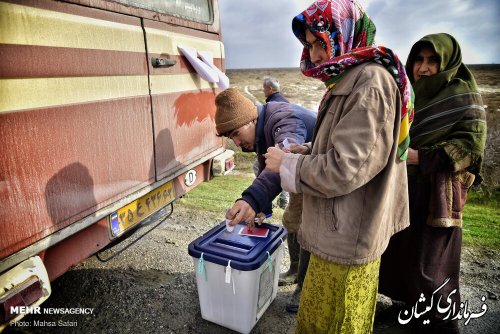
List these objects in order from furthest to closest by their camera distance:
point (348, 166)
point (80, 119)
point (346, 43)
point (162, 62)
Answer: point (162, 62), point (80, 119), point (346, 43), point (348, 166)

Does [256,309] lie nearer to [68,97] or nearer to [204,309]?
[204,309]

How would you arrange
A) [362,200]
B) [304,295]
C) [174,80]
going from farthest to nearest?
[174,80] → [304,295] → [362,200]

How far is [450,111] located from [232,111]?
1498 mm

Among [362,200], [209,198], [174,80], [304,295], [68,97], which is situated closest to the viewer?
[362,200]

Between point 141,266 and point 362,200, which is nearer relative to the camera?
point 362,200

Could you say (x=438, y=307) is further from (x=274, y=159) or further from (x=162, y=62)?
(x=162, y=62)

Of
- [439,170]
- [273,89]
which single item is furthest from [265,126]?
[273,89]

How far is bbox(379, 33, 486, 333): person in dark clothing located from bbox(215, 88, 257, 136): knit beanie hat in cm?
118

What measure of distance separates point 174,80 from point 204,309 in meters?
1.92

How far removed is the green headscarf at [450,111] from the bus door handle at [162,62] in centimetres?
192

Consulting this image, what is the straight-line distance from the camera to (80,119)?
1.87m

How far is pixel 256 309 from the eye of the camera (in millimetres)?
2236

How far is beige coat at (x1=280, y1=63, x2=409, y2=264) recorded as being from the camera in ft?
3.81

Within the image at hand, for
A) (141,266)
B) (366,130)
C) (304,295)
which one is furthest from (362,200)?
(141,266)
